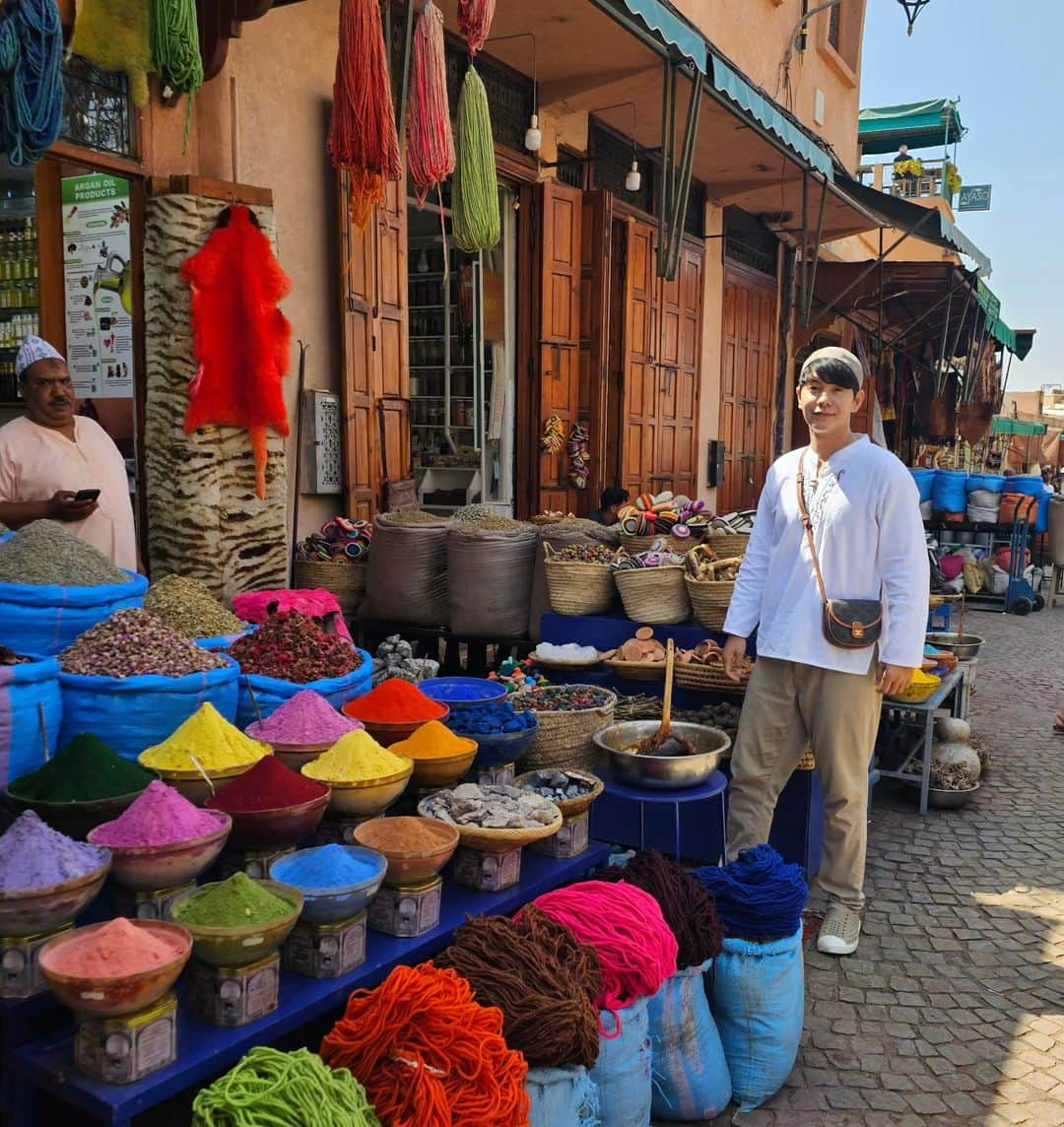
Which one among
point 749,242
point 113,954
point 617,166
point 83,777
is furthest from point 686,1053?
point 749,242

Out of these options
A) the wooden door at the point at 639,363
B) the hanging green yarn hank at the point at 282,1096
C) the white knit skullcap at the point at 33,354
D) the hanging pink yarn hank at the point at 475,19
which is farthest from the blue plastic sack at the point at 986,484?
the hanging green yarn hank at the point at 282,1096

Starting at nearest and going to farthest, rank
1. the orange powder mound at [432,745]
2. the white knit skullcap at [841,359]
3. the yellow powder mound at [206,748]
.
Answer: the yellow powder mound at [206,748] → the orange powder mound at [432,745] → the white knit skullcap at [841,359]

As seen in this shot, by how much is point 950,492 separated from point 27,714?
10.7 meters

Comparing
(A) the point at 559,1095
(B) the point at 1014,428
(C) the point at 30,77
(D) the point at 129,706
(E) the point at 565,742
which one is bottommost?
(A) the point at 559,1095

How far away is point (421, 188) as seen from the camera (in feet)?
14.6

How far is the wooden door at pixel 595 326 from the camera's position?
8.23m

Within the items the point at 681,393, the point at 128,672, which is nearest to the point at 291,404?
the point at 128,672

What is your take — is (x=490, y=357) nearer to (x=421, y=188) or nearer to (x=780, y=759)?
(x=421, y=188)

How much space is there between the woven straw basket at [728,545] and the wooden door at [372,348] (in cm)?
209

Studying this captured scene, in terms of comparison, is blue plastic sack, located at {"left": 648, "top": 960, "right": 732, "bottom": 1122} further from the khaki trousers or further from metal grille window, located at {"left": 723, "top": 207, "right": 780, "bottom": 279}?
metal grille window, located at {"left": 723, "top": 207, "right": 780, "bottom": 279}

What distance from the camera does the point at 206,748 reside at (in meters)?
2.40

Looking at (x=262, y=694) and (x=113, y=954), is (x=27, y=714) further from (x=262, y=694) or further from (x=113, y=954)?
(x=113, y=954)

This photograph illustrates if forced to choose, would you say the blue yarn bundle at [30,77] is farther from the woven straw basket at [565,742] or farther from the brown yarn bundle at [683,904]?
the brown yarn bundle at [683,904]

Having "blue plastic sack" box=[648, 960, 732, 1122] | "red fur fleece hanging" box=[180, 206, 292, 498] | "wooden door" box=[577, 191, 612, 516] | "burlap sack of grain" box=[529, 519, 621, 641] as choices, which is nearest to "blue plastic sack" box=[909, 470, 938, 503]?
"wooden door" box=[577, 191, 612, 516]
